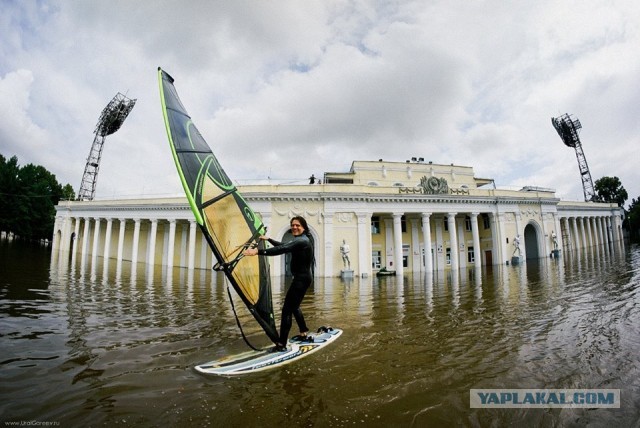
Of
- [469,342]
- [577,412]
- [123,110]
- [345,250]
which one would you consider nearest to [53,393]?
[577,412]

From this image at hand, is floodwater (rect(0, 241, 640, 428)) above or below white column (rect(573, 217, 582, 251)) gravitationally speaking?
below

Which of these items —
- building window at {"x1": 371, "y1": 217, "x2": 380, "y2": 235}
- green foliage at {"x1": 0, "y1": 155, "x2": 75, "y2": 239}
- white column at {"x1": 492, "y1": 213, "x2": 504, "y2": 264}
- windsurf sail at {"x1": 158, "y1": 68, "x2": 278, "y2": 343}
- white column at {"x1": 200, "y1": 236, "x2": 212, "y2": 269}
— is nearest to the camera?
windsurf sail at {"x1": 158, "y1": 68, "x2": 278, "y2": 343}

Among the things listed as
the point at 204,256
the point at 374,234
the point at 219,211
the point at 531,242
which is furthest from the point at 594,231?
the point at 219,211

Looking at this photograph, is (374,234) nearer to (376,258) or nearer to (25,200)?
(376,258)

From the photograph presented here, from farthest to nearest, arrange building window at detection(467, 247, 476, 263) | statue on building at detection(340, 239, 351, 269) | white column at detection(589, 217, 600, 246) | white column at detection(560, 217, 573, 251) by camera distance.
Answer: white column at detection(589, 217, 600, 246)
white column at detection(560, 217, 573, 251)
building window at detection(467, 247, 476, 263)
statue on building at detection(340, 239, 351, 269)

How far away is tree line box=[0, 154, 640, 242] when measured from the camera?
172 feet

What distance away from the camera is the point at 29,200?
5456cm

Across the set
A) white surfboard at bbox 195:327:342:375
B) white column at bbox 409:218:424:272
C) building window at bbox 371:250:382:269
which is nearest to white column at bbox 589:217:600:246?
white column at bbox 409:218:424:272

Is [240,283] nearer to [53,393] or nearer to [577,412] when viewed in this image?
[53,393]

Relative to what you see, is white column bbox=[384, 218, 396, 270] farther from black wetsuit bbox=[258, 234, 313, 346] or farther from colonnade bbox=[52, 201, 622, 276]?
black wetsuit bbox=[258, 234, 313, 346]

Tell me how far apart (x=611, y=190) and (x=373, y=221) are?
77419 mm

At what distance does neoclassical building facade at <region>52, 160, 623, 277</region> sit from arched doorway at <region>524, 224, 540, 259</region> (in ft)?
0.45

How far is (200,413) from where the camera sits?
11.4ft

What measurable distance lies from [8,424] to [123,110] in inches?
2393
